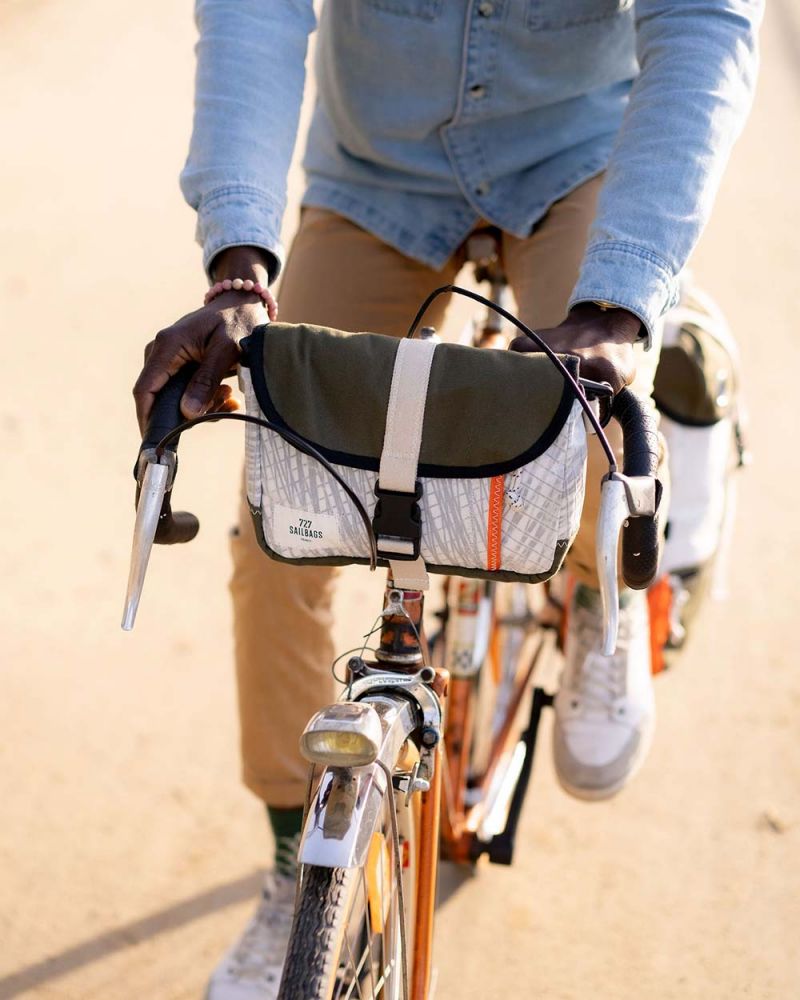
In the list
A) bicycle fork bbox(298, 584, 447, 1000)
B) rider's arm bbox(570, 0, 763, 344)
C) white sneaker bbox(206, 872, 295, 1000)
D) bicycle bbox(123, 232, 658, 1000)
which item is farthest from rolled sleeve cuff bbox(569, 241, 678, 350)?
white sneaker bbox(206, 872, 295, 1000)

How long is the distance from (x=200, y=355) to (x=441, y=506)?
0.40m

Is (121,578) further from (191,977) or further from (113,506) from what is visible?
(191,977)

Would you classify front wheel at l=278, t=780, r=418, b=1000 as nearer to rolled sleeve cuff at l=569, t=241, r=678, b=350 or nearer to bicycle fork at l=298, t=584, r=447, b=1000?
bicycle fork at l=298, t=584, r=447, b=1000

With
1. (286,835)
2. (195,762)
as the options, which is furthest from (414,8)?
(195,762)

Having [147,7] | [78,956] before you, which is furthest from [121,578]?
[147,7]

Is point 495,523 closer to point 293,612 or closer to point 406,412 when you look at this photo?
point 406,412

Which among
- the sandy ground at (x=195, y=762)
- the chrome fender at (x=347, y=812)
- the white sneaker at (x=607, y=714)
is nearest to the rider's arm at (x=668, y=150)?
the chrome fender at (x=347, y=812)

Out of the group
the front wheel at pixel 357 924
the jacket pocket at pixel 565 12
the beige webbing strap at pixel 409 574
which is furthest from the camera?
the jacket pocket at pixel 565 12

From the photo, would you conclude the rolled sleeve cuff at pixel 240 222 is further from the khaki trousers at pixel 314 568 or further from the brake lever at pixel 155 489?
the khaki trousers at pixel 314 568

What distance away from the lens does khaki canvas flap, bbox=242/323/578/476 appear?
1.38 metres

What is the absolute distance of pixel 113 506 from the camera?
428cm

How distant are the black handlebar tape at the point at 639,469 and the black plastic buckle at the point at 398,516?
0.83ft

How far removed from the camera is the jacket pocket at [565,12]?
2002mm

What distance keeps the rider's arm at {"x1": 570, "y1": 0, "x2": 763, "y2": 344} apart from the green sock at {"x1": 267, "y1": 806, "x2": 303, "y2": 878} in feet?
4.10
